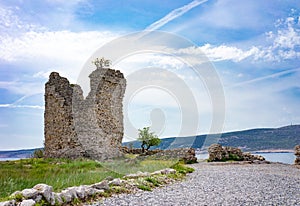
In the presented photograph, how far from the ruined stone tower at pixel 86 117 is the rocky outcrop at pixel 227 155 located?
17.4 feet

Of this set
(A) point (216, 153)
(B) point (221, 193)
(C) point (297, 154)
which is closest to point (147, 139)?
(A) point (216, 153)

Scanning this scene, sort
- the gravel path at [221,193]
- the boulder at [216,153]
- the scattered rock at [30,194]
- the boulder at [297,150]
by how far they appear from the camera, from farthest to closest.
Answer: the boulder at [216,153] < the boulder at [297,150] < the gravel path at [221,193] < the scattered rock at [30,194]

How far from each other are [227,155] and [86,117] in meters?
8.30

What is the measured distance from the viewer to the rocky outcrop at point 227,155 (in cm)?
1998

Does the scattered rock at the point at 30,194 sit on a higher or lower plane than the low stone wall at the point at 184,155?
lower

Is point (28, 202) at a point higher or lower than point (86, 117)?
lower

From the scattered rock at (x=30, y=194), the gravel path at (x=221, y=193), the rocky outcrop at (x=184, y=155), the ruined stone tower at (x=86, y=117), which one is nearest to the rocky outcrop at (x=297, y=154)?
the rocky outcrop at (x=184, y=155)

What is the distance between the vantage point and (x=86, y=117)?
19.3 metres

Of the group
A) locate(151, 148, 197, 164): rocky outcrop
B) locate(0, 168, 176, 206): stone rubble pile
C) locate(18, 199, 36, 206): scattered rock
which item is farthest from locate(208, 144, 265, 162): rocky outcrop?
locate(18, 199, 36, 206): scattered rock

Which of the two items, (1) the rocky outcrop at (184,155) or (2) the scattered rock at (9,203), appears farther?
(1) the rocky outcrop at (184,155)

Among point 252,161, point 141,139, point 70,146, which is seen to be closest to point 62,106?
point 70,146

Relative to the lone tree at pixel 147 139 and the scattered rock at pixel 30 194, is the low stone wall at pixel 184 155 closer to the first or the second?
the lone tree at pixel 147 139

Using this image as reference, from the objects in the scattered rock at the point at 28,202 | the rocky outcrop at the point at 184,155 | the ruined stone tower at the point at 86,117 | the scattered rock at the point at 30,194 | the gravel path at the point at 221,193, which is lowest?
the gravel path at the point at 221,193

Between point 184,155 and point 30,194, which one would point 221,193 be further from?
point 184,155
